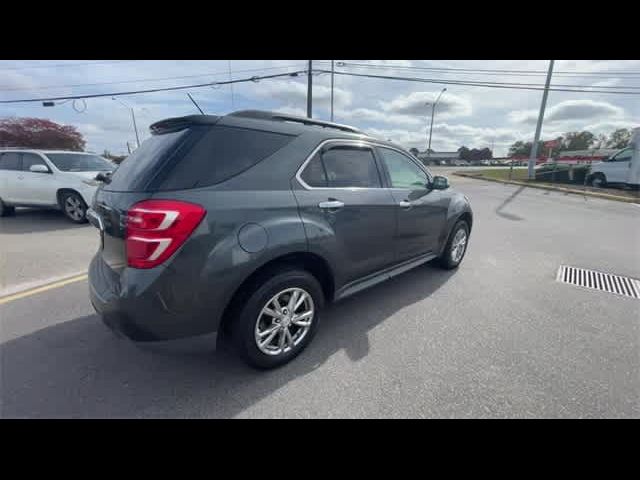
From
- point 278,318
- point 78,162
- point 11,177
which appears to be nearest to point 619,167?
point 278,318

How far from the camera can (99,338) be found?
2.45m

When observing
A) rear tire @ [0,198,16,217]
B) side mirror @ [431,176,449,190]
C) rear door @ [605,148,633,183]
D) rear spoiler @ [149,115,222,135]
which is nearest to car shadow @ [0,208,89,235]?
rear tire @ [0,198,16,217]

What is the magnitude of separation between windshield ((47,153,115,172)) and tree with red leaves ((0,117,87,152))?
41.2 metres

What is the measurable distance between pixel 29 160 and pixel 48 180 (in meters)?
0.87

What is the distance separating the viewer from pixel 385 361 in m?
2.28

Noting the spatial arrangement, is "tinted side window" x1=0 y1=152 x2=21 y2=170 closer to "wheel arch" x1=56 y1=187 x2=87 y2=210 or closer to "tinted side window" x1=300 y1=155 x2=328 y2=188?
"wheel arch" x1=56 y1=187 x2=87 y2=210

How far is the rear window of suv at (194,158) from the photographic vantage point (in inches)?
67.0

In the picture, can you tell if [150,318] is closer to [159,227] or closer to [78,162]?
[159,227]

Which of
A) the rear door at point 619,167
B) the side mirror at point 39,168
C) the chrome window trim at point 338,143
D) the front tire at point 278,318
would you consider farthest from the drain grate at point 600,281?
the rear door at point 619,167

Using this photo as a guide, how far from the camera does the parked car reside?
14.1 metres
